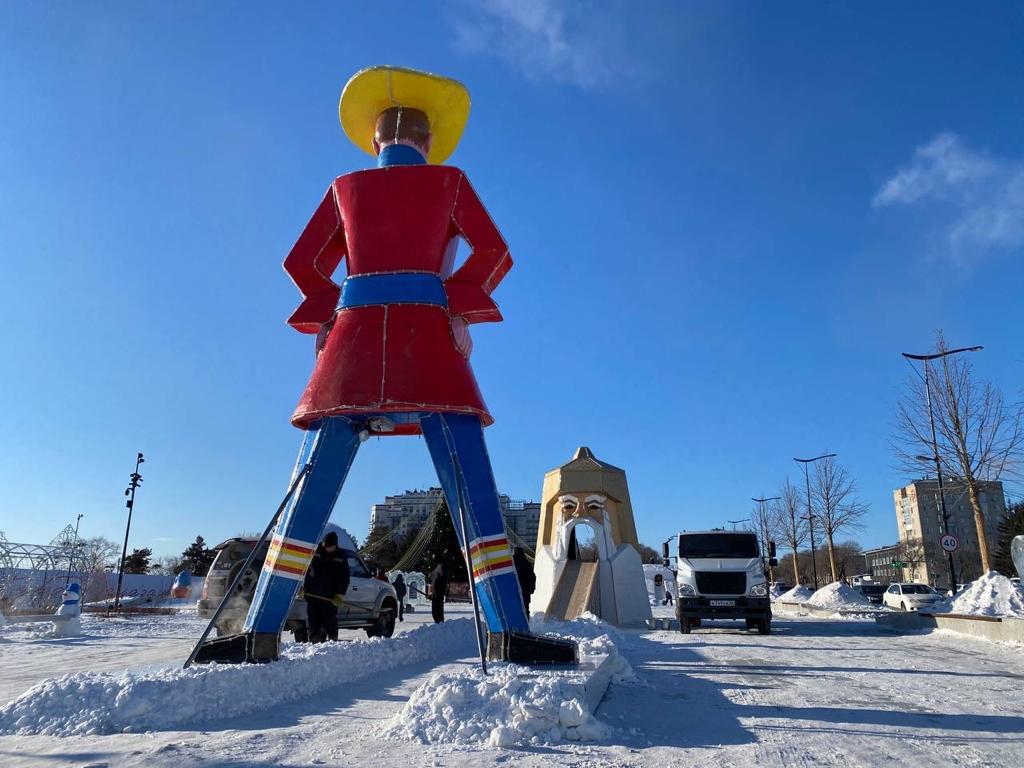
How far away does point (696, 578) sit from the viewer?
1555cm

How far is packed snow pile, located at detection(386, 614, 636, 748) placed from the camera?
408 centimetres

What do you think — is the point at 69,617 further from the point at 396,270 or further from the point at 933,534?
the point at 933,534

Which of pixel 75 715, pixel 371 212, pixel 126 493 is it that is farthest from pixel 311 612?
pixel 126 493

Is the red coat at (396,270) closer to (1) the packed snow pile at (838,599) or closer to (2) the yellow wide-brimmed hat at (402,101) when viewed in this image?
(2) the yellow wide-brimmed hat at (402,101)

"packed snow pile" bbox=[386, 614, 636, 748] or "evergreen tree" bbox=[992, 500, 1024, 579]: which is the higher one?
"evergreen tree" bbox=[992, 500, 1024, 579]

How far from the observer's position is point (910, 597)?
27703 millimetres

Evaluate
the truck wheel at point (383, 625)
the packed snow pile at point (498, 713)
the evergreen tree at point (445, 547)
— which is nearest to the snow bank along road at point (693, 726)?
the packed snow pile at point (498, 713)

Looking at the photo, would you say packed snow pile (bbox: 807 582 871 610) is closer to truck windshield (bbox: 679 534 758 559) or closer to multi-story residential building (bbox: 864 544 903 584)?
truck windshield (bbox: 679 534 758 559)

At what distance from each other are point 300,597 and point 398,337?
5.25m

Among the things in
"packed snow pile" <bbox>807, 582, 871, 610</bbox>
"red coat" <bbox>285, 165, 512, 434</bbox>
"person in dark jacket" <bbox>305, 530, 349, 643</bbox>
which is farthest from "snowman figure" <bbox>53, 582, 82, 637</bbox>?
"packed snow pile" <bbox>807, 582, 871, 610</bbox>

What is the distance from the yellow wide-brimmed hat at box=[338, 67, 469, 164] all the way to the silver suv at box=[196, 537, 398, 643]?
20.1ft

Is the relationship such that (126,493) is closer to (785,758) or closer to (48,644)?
(48,644)

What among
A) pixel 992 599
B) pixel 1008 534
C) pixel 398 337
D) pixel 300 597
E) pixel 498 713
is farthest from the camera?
pixel 1008 534

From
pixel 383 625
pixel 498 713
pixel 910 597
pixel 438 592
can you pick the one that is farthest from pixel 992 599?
pixel 498 713
